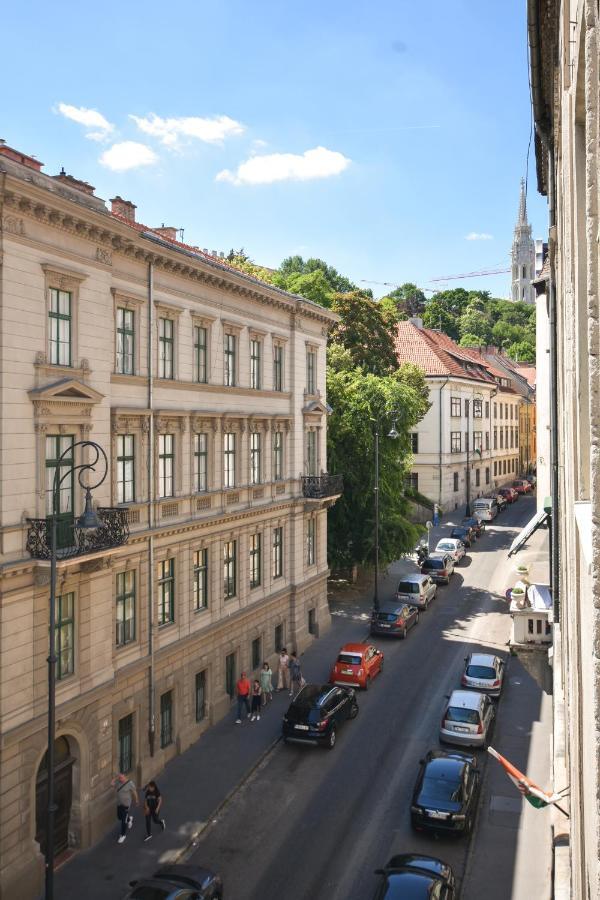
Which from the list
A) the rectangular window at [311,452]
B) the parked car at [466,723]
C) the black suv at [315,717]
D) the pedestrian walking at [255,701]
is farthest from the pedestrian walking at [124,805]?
the rectangular window at [311,452]

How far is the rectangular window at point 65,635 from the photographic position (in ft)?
57.4

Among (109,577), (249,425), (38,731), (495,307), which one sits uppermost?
(495,307)

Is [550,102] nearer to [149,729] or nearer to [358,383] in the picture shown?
[149,729]

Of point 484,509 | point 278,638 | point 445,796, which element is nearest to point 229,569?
point 278,638

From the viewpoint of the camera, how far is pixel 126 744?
66.9ft

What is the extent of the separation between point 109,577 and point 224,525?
6.80 meters

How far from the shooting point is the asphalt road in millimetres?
16594

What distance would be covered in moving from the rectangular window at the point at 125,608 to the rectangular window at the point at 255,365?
9725mm

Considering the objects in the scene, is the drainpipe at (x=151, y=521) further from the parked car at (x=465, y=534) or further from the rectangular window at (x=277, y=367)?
the parked car at (x=465, y=534)

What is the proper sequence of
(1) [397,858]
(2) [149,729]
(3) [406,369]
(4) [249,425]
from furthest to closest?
(3) [406,369], (4) [249,425], (2) [149,729], (1) [397,858]

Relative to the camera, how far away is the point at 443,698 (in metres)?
26.7

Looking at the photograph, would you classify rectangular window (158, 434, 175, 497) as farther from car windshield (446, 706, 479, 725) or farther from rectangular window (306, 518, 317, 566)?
rectangular window (306, 518, 317, 566)

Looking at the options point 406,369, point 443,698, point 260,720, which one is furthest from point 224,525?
point 406,369

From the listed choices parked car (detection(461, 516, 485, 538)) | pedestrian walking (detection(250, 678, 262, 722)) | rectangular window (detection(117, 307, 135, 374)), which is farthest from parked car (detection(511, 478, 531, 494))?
rectangular window (detection(117, 307, 135, 374))
